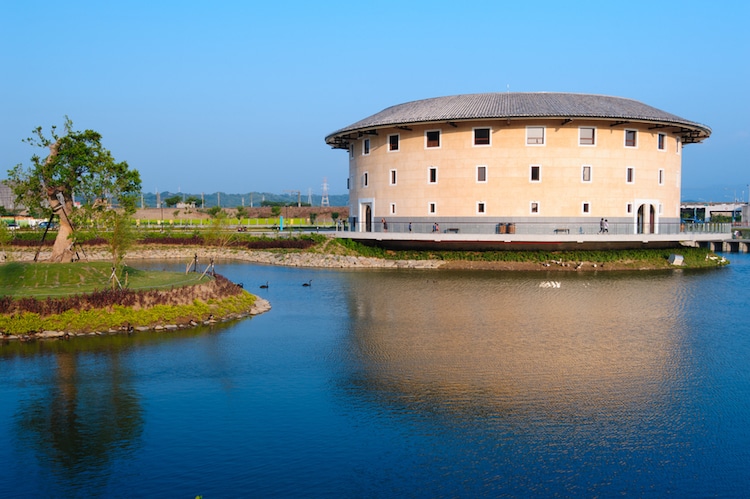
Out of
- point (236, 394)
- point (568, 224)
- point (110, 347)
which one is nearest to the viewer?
point (236, 394)

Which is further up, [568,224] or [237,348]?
[568,224]

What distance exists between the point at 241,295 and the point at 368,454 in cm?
1596

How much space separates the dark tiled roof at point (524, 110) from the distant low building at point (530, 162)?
0.08 meters

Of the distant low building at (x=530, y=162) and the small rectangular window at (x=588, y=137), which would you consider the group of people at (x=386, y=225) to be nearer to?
the distant low building at (x=530, y=162)

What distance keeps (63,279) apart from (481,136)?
29598 millimetres

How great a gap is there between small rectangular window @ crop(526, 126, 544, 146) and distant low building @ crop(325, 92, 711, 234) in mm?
69

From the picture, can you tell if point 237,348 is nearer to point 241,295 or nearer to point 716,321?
point 241,295

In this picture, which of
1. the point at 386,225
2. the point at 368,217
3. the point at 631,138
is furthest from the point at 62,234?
the point at 631,138

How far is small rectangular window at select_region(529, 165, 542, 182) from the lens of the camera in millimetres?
44094

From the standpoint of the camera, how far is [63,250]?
27609 millimetres

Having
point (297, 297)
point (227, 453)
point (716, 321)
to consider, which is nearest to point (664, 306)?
point (716, 321)

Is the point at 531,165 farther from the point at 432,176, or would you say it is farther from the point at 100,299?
the point at 100,299

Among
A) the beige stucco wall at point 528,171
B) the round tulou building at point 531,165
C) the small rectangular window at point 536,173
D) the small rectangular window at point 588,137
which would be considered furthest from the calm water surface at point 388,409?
the small rectangular window at point 588,137

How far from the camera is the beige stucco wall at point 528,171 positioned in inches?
1734
